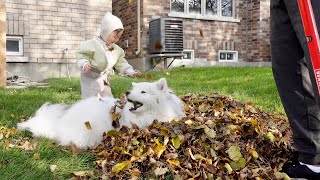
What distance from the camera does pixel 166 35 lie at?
38.5 feet

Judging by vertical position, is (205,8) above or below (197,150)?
above

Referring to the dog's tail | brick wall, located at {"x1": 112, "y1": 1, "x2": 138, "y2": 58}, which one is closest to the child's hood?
the dog's tail

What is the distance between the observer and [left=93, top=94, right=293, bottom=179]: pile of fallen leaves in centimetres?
261

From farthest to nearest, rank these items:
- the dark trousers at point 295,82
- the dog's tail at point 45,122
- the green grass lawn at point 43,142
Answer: the dog's tail at point 45,122 → the green grass lawn at point 43,142 → the dark trousers at point 295,82

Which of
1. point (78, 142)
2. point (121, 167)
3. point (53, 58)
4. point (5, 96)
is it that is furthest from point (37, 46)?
point (121, 167)

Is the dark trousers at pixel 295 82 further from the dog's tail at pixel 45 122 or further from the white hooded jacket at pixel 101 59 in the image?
the white hooded jacket at pixel 101 59

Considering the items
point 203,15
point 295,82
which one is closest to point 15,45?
point 203,15

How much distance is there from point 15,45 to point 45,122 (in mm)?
7076

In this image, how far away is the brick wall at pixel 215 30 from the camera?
12492 millimetres

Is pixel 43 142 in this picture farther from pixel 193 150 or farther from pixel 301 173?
pixel 301 173

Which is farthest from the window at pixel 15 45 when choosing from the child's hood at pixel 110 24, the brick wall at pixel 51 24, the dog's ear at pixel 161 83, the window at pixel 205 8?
the dog's ear at pixel 161 83

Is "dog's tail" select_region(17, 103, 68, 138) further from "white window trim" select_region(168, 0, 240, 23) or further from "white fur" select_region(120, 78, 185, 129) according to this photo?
"white window trim" select_region(168, 0, 240, 23)

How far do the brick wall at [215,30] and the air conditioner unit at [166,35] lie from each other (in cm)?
40

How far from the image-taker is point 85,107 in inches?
135
